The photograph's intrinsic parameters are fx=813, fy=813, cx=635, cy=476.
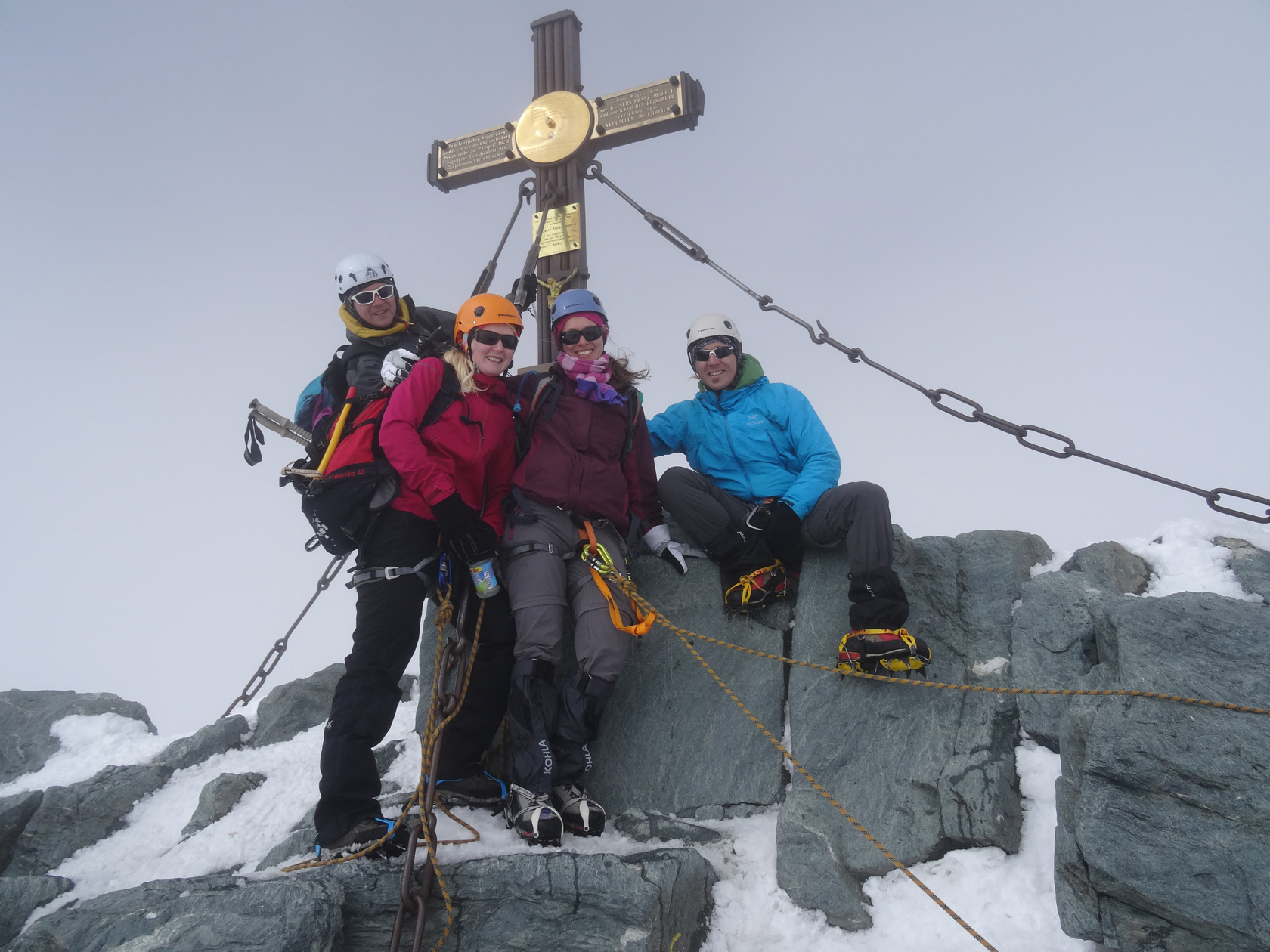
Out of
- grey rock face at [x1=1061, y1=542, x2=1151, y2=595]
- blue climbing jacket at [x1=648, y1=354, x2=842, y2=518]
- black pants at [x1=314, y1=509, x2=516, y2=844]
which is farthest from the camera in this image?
blue climbing jacket at [x1=648, y1=354, x2=842, y2=518]

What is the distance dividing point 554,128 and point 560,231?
0.99 meters

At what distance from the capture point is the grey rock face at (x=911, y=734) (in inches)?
155

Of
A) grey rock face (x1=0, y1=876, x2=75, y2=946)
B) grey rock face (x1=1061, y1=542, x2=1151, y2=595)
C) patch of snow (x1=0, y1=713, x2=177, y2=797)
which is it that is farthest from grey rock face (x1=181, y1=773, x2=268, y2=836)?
grey rock face (x1=1061, y1=542, x2=1151, y2=595)

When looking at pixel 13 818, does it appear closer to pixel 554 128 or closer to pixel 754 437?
pixel 754 437

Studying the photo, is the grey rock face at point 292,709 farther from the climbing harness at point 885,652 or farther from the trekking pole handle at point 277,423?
the climbing harness at point 885,652

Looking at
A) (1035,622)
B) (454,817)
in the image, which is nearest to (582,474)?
(454,817)

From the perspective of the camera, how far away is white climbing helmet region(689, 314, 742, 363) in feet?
17.9

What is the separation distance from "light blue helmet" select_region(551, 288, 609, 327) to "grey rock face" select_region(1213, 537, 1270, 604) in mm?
3914

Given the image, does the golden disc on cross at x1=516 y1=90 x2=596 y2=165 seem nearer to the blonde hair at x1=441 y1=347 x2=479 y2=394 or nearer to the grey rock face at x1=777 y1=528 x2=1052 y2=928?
the blonde hair at x1=441 y1=347 x2=479 y2=394

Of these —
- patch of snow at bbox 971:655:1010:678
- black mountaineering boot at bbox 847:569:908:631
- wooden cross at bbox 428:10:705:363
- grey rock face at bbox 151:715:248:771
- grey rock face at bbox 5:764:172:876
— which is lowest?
grey rock face at bbox 5:764:172:876

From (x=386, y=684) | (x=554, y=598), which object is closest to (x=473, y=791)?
(x=386, y=684)

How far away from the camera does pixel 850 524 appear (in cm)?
472

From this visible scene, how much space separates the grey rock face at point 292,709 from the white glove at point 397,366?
4.22 metres

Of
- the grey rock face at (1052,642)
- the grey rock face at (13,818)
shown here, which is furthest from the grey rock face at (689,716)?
the grey rock face at (13,818)
